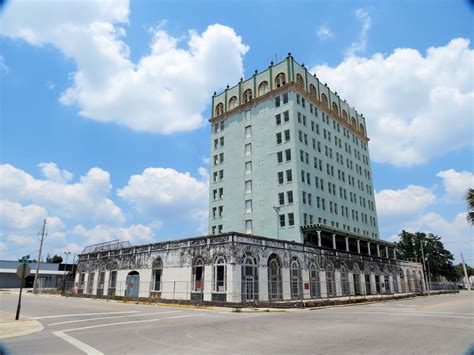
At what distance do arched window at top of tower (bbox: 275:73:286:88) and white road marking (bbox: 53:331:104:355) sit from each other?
4898 centimetres

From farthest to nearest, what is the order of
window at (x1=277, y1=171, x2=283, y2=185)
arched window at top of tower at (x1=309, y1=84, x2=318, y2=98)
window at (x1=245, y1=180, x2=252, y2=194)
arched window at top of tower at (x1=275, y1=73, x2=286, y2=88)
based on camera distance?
arched window at top of tower at (x1=309, y1=84, x2=318, y2=98), arched window at top of tower at (x1=275, y1=73, x2=286, y2=88), window at (x1=245, y1=180, x2=252, y2=194), window at (x1=277, y1=171, x2=283, y2=185)

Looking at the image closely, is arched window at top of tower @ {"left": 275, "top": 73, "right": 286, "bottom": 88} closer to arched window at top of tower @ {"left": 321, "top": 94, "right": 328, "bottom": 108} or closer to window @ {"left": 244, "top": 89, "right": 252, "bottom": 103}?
window @ {"left": 244, "top": 89, "right": 252, "bottom": 103}

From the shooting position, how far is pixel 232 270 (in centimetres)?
3145

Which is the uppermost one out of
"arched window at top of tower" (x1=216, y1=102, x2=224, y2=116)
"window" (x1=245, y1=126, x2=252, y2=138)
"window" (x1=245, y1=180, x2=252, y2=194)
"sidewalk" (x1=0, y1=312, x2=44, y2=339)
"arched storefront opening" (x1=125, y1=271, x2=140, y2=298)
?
"arched window at top of tower" (x1=216, y1=102, x2=224, y2=116)

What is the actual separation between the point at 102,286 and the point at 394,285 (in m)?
47.7

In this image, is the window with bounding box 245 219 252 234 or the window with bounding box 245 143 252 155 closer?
the window with bounding box 245 219 252 234

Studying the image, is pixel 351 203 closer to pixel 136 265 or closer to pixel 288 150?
pixel 288 150

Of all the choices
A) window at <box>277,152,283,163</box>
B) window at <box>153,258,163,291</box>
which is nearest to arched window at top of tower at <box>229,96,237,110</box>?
window at <box>277,152,283,163</box>

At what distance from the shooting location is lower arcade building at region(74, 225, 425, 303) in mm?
32594

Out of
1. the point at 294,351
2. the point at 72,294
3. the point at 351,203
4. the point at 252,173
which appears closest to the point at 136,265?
the point at 72,294

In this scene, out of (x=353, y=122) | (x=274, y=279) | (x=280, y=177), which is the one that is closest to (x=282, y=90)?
(x=280, y=177)

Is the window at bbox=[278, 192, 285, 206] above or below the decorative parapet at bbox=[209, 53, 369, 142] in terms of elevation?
below

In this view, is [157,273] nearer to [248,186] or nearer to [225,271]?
[225,271]

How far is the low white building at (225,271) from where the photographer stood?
32531 millimetres
